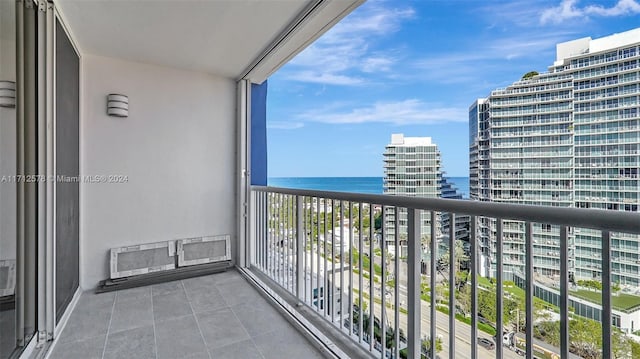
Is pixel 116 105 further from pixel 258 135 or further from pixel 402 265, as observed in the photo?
pixel 402 265

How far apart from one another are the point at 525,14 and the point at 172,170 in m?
3.41

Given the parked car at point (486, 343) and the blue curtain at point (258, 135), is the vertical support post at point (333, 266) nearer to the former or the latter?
the parked car at point (486, 343)

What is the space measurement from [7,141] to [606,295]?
2.47 metres

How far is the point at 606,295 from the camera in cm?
81

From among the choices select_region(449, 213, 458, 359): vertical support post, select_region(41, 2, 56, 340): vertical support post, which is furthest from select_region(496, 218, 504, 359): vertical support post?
select_region(41, 2, 56, 340): vertical support post

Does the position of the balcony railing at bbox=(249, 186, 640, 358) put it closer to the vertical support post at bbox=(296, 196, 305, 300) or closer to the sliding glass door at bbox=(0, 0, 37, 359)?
the vertical support post at bbox=(296, 196, 305, 300)

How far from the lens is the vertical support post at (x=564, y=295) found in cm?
90

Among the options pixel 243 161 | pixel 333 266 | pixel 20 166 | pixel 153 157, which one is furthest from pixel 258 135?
pixel 20 166

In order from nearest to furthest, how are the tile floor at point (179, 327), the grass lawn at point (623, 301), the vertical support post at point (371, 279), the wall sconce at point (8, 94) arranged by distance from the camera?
the grass lawn at point (623, 301), the wall sconce at point (8, 94), the vertical support post at point (371, 279), the tile floor at point (179, 327)

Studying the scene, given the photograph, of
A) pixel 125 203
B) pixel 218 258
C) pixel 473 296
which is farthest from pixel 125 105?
pixel 473 296

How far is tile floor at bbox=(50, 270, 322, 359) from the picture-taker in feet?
6.11

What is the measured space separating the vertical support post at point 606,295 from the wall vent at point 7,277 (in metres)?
2.35

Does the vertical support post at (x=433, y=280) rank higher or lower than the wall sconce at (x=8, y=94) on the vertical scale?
lower

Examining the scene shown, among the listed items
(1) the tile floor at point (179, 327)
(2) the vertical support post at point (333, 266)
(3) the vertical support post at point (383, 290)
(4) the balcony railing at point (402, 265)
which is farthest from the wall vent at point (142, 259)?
(3) the vertical support post at point (383, 290)
